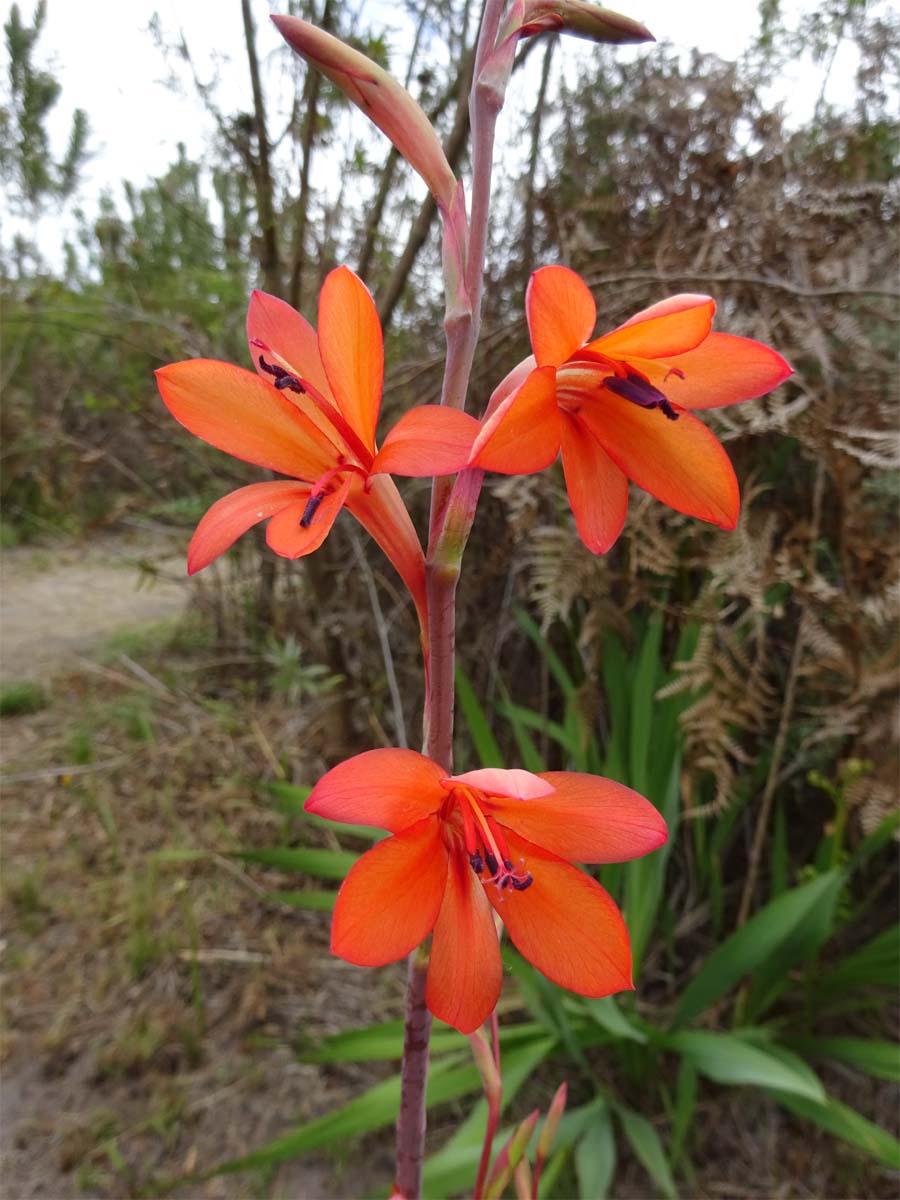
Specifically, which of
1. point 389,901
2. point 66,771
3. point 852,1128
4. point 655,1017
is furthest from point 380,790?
point 66,771

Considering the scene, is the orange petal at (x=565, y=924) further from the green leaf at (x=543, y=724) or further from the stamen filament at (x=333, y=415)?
the green leaf at (x=543, y=724)

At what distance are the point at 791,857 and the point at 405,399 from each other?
1444mm

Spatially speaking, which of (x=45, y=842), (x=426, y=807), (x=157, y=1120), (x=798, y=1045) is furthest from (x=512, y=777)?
(x=45, y=842)

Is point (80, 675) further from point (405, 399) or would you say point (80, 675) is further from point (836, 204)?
point (836, 204)

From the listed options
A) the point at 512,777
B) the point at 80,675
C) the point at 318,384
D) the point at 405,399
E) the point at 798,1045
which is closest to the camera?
the point at 512,777

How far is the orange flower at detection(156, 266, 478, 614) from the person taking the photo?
16.7 inches

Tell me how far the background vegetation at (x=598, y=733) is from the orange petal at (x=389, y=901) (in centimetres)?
88

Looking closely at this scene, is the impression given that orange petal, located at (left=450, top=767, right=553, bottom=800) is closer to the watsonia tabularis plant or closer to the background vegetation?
the watsonia tabularis plant

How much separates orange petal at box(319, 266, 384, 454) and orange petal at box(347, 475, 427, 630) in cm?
5

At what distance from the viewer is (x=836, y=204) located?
1.60 m

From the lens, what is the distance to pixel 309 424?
489mm

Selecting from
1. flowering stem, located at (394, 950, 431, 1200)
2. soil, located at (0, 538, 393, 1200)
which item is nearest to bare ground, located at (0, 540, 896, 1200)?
soil, located at (0, 538, 393, 1200)

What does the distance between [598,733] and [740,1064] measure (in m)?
0.87

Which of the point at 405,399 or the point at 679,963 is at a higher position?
the point at 405,399
